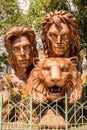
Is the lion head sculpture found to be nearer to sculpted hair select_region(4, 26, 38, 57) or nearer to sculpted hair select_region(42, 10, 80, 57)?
sculpted hair select_region(42, 10, 80, 57)

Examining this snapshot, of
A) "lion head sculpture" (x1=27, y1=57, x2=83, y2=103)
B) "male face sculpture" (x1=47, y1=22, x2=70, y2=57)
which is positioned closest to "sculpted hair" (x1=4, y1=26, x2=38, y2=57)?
"male face sculpture" (x1=47, y1=22, x2=70, y2=57)

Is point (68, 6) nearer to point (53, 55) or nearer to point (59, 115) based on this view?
point (53, 55)

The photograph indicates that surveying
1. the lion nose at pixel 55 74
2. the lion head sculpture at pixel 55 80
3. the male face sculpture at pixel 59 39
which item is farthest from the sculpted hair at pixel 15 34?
the lion nose at pixel 55 74

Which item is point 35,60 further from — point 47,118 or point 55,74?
point 47,118

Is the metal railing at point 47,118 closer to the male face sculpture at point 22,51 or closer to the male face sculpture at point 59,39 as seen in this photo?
the male face sculpture at point 22,51

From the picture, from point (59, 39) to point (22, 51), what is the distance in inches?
17.7

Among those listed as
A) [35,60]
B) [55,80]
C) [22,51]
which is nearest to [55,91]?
[55,80]

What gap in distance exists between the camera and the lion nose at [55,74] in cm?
382

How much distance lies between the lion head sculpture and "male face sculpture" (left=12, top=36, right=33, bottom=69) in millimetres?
191

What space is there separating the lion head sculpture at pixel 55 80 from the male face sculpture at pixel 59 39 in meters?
0.16

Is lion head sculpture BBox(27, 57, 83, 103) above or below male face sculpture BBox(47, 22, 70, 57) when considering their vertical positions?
below

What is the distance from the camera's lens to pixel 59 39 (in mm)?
4160

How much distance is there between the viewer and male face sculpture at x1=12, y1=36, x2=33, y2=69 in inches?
169

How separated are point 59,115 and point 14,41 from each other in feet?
3.44
